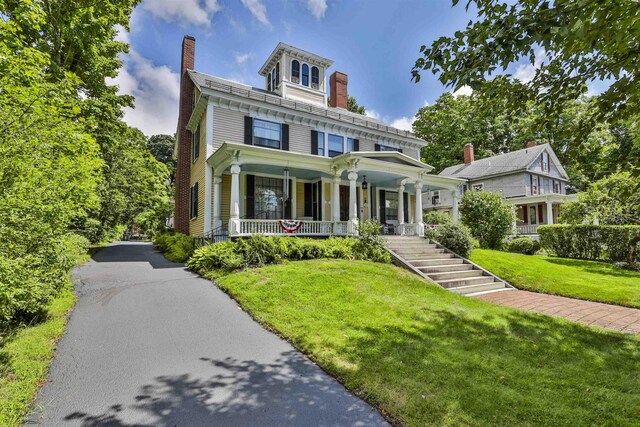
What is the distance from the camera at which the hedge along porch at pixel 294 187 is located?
11305mm

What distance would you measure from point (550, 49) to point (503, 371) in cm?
390

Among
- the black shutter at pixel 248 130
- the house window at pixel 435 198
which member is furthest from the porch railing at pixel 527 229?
the black shutter at pixel 248 130

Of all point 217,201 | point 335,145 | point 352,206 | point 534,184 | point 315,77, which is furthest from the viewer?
point 534,184

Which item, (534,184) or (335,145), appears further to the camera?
(534,184)

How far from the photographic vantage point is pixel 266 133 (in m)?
13.6

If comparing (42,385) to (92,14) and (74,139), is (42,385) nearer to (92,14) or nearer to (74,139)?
(74,139)

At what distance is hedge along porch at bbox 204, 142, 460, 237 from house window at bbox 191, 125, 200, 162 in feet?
7.73

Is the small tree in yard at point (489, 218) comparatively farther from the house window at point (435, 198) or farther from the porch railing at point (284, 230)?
the house window at point (435, 198)

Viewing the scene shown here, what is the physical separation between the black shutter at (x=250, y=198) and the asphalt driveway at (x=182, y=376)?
6.91 meters

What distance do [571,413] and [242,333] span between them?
4.17 m

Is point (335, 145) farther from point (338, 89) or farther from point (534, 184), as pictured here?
point (534, 184)

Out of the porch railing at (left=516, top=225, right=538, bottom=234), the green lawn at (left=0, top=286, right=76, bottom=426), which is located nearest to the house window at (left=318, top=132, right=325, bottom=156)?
the green lawn at (left=0, top=286, right=76, bottom=426)

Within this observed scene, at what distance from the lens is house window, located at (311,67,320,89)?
1761 centimetres

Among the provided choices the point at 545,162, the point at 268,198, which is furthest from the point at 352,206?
the point at 545,162
